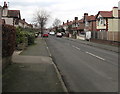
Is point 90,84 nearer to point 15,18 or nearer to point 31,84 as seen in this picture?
point 31,84

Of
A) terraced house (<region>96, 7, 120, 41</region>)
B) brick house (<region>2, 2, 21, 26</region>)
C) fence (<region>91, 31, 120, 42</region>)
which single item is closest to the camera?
fence (<region>91, 31, 120, 42</region>)

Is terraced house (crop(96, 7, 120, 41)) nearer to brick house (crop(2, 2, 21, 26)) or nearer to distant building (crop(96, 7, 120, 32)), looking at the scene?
distant building (crop(96, 7, 120, 32))

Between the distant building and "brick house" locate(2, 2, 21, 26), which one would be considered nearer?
the distant building

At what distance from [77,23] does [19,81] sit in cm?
8242

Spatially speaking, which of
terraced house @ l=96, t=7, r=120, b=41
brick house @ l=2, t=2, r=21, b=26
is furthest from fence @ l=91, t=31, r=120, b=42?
brick house @ l=2, t=2, r=21, b=26

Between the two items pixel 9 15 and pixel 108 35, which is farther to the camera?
pixel 9 15

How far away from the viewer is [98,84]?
8.10 meters

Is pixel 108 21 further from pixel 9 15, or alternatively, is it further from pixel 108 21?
pixel 9 15

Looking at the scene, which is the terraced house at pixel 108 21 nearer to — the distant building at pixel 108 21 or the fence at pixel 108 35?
the distant building at pixel 108 21

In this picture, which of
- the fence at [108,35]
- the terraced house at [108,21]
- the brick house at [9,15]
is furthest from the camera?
the brick house at [9,15]

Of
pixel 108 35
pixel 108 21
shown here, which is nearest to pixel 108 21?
pixel 108 21

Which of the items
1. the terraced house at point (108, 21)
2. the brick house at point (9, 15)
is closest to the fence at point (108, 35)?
the terraced house at point (108, 21)

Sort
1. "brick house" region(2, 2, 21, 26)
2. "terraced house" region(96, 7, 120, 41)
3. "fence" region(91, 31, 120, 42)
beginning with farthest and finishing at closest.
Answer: "brick house" region(2, 2, 21, 26)
"terraced house" region(96, 7, 120, 41)
"fence" region(91, 31, 120, 42)

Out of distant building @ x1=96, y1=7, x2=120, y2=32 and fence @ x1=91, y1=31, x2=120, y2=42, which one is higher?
distant building @ x1=96, y1=7, x2=120, y2=32
